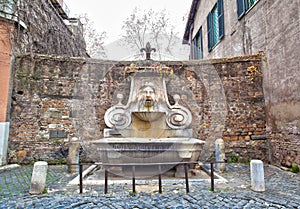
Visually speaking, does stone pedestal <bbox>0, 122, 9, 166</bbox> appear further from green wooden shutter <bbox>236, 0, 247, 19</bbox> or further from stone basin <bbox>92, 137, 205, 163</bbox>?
green wooden shutter <bbox>236, 0, 247, 19</bbox>

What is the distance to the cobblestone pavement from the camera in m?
2.77

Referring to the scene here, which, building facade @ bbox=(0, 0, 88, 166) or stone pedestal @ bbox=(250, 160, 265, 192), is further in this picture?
building facade @ bbox=(0, 0, 88, 166)

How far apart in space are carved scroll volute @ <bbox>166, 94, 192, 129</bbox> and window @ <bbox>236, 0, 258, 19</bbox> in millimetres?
4149

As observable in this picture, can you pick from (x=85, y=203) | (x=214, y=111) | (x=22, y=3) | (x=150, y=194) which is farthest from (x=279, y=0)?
(x=22, y=3)

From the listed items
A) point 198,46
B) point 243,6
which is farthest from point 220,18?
point 198,46

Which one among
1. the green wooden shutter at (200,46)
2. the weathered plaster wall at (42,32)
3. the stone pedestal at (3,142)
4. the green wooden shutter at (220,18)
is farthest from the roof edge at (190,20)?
the stone pedestal at (3,142)

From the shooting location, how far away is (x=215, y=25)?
9609 millimetres

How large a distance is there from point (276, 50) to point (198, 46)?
705 centimetres

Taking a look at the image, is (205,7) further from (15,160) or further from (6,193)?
(6,193)

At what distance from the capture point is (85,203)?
283 centimetres

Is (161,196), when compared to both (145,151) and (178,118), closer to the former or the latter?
(145,151)

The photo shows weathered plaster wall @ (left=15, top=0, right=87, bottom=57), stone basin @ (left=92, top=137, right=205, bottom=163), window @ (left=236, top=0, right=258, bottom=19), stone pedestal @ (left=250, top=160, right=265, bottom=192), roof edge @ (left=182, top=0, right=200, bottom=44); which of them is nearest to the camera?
stone pedestal @ (left=250, top=160, right=265, bottom=192)

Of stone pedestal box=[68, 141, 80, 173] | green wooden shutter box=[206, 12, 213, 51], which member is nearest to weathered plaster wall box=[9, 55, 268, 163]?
stone pedestal box=[68, 141, 80, 173]

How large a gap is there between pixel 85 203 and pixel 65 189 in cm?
84
